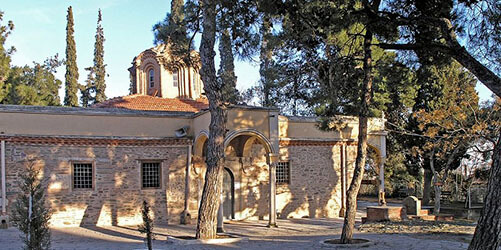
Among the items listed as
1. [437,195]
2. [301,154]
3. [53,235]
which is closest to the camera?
[53,235]

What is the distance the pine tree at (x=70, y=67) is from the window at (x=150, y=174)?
57.6 feet

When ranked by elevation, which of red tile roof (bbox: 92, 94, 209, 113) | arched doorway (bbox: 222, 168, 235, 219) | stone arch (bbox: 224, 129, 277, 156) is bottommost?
arched doorway (bbox: 222, 168, 235, 219)

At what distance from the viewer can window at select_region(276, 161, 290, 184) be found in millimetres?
21391

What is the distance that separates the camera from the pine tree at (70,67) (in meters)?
34.6

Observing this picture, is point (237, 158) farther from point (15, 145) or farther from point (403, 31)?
point (403, 31)

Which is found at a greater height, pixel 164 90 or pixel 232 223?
pixel 164 90

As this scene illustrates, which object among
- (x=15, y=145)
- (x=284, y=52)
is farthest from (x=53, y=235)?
(x=284, y=52)

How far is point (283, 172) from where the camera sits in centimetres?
2153

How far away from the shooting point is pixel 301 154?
21672 millimetres

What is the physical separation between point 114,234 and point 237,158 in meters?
6.34

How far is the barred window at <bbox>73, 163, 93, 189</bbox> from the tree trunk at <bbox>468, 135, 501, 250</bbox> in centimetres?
1391

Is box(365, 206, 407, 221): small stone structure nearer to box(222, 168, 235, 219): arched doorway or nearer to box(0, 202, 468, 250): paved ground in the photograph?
box(0, 202, 468, 250): paved ground

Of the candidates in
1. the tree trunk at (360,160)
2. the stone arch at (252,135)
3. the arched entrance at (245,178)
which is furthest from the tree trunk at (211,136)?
the arched entrance at (245,178)

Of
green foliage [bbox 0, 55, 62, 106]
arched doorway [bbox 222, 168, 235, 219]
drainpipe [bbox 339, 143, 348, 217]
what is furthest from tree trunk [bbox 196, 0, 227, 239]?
green foliage [bbox 0, 55, 62, 106]
